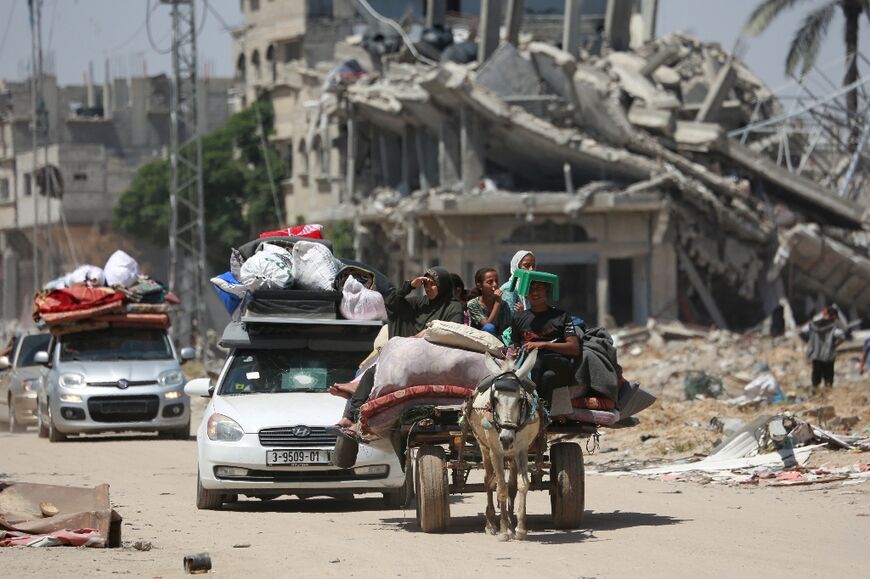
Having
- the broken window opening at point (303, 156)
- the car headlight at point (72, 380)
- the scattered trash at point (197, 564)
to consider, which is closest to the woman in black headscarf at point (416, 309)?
the scattered trash at point (197, 564)

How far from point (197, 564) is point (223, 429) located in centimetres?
400

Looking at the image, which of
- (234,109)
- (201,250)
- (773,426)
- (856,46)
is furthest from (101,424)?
(234,109)

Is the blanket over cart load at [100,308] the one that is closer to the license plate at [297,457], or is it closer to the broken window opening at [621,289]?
the license plate at [297,457]

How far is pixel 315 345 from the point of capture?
14664 mm

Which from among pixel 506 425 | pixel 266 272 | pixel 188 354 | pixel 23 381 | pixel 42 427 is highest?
pixel 266 272

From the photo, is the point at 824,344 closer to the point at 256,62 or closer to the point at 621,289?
the point at 621,289

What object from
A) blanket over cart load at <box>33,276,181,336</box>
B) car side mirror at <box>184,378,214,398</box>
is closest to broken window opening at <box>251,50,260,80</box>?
blanket over cart load at <box>33,276,181,336</box>

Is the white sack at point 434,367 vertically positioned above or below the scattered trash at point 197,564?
above

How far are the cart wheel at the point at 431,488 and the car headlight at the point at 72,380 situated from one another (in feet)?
39.3

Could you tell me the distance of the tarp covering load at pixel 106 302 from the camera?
22797 millimetres

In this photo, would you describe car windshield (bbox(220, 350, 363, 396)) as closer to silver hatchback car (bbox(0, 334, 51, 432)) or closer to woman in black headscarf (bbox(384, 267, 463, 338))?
woman in black headscarf (bbox(384, 267, 463, 338))

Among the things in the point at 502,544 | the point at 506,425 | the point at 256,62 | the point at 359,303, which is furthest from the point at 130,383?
the point at 256,62

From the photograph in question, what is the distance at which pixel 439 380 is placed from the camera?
37.9 ft

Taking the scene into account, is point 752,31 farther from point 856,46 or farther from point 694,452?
point 694,452
